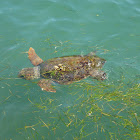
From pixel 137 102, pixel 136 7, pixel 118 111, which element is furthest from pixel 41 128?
pixel 136 7

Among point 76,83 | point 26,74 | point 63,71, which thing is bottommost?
point 76,83

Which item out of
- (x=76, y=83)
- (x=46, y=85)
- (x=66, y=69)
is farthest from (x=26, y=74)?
(x=76, y=83)

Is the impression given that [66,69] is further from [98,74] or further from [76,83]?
[98,74]

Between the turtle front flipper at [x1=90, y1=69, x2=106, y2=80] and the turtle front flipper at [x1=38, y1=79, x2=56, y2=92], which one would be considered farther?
the turtle front flipper at [x1=90, y1=69, x2=106, y2=80]

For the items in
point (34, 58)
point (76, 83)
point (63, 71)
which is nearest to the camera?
point (63, 71)

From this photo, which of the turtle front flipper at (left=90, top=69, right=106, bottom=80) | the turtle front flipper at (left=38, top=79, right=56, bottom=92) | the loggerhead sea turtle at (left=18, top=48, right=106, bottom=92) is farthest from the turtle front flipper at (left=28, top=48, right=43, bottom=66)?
the turtle front flipper at (left=90, top=69, right=106, bottom=80)

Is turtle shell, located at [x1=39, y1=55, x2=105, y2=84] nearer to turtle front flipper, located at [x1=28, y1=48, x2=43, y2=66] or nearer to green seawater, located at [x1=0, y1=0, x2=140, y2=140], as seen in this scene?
green seawater, located at [x1=0, y1=0, x2=140, y2=140]

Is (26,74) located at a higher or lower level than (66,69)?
lower
